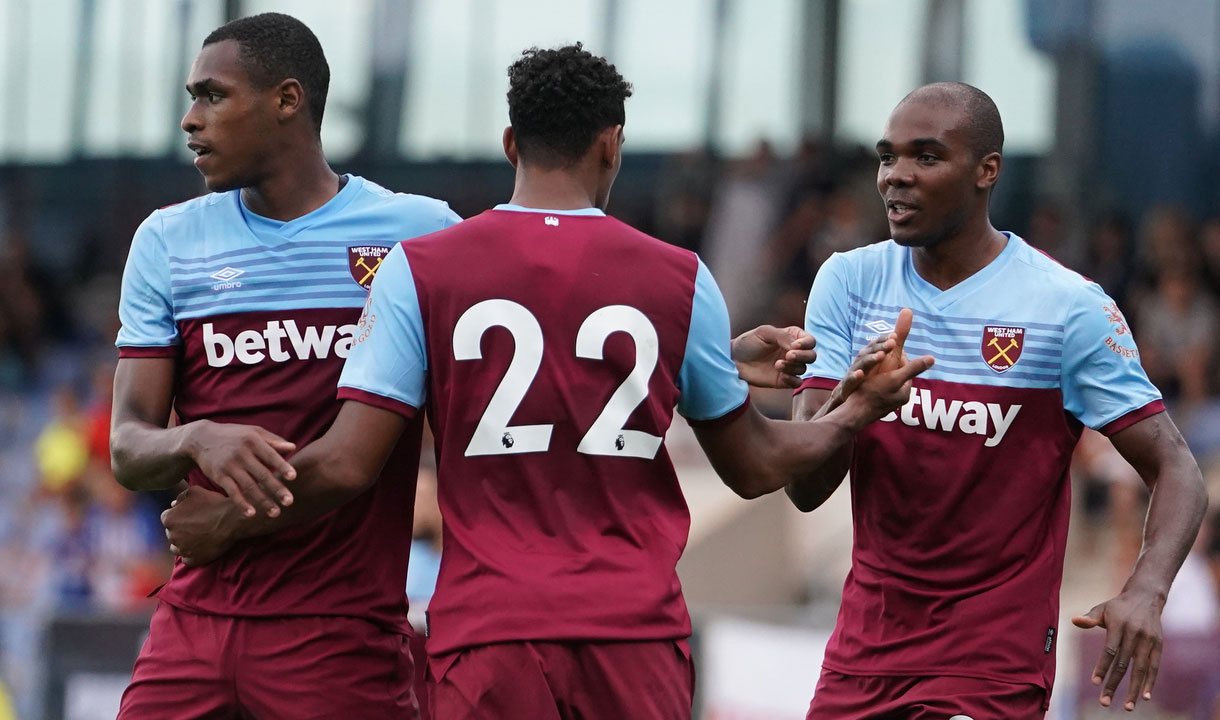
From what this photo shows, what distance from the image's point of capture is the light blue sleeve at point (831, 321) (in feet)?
15.8

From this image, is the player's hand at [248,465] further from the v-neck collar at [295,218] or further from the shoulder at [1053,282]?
the shoulder at [1053,282]

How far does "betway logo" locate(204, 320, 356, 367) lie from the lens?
14.5 feet

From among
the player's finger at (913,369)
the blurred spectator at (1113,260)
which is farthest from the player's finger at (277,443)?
the blurred spectator at (1113,260)

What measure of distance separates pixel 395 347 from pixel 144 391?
0.85 m

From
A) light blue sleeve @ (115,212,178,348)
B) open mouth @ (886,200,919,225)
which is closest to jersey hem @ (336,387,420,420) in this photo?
light blue sleeve @ (115,212,178,348)

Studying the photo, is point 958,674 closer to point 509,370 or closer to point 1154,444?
point 1154,444

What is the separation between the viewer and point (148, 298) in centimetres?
448

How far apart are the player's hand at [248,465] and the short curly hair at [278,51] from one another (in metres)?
1.00

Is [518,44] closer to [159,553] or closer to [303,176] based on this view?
[159,553]

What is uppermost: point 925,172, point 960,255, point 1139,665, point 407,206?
point 925,172

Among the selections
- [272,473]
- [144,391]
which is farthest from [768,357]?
[144,391]

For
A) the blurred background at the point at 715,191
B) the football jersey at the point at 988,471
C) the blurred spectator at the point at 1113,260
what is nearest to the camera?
the football jersey at the point at 988,471

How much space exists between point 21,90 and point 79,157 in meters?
1.17

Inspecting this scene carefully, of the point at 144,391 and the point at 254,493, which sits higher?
the point at 144,391
